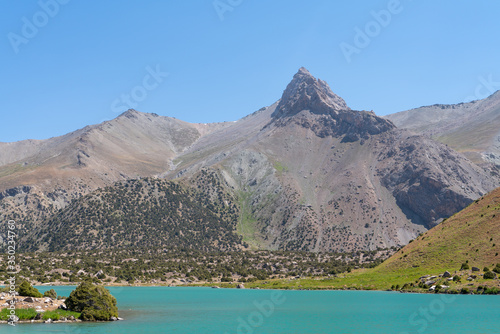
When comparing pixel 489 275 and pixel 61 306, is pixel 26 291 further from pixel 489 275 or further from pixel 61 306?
pixel 489 275

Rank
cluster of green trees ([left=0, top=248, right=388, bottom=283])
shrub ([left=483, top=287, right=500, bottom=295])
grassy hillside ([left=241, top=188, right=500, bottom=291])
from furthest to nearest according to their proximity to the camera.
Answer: cluster of green trees ([left=0, top=248, right=388, bottom=283]) → grassy hillside ([left=241, top=188, right=500, bottom=291]) → shrub ([left=483, top=287, right=500, bottom=295])

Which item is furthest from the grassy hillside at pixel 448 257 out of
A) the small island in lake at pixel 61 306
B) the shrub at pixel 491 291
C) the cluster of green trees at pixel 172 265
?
the small island in lake at pixel 61 306

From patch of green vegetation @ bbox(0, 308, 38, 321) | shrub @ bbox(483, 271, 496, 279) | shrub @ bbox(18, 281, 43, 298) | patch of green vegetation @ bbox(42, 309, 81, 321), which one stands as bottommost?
shrub @ bbox(483, 271, 496, 279)

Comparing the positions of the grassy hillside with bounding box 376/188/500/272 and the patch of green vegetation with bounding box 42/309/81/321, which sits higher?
the patch of green vegetation with bounding box 42/309/81/321

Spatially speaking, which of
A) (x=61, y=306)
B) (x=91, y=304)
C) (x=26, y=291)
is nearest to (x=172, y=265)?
(x=26, y=291)

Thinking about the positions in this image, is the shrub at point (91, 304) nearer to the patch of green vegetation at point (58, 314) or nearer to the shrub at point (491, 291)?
Answer: the patch of green vegetation at point (58, 314)

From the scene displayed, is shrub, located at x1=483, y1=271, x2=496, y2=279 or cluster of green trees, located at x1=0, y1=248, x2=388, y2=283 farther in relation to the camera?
cluster of green trees, located at x1=0, y1=248, x2=388, y2=283

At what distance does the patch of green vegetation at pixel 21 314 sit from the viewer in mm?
51938

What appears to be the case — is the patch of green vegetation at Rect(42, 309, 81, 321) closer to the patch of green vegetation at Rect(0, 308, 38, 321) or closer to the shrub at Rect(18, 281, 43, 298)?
the patch of green vegetation at Rect(0, 308, 38, 321)

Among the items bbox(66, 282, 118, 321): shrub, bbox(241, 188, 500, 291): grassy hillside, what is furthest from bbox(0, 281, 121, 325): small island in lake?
bbox(241, 188, 500, 291): grassy hillside

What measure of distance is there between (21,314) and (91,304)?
7.80 meters

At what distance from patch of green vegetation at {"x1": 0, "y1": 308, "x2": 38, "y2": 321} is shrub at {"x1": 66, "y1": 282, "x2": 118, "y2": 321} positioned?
426 cm

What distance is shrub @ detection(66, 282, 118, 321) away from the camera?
56344mm

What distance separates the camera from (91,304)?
5703 cm
